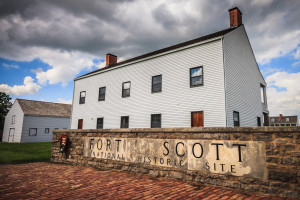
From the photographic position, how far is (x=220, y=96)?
10930 mm

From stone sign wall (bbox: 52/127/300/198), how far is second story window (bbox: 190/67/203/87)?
7225mm

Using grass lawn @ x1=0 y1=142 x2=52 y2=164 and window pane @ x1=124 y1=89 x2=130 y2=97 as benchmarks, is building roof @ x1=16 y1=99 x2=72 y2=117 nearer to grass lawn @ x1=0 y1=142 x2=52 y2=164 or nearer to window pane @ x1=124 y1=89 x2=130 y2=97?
grass lawn @ x1=0 y1=142 x2=52 y2=164

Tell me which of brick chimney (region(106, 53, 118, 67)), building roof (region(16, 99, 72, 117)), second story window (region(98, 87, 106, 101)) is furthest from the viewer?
building roof (region(16, 99, 72, 117))

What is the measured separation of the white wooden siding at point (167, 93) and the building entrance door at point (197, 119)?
259mm

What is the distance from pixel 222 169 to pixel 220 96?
7.24 metres

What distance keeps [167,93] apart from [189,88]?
5.62 feet

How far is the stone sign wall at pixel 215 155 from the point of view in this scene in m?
3.68

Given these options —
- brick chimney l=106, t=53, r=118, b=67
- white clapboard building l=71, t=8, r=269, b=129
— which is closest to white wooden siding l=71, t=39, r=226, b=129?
white clapboard building l=71, t=8, r=269, b=129

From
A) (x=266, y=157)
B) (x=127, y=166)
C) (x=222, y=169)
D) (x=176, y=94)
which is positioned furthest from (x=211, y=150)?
(x=176, y=94)

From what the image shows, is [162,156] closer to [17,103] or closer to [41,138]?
[41,138]

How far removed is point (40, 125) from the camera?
30.7 m

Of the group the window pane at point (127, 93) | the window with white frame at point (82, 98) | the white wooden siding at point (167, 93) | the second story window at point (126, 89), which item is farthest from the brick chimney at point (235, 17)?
the window with white frame at point (82, 98)

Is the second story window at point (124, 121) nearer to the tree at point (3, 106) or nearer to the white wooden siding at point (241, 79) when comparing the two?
the white wooden siding at point (241, 79)

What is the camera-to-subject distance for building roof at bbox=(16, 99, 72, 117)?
100ft
